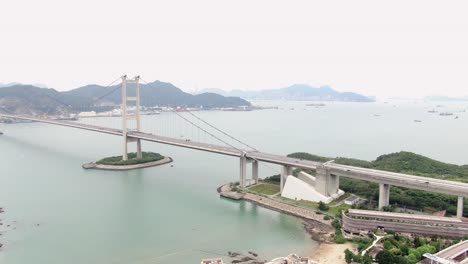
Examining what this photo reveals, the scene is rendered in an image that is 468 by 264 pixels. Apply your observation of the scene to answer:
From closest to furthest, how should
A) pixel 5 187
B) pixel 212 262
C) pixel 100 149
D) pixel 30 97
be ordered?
pixel 212 262 < pixel 5 187 < pixel 100 149 < pixel 30 97

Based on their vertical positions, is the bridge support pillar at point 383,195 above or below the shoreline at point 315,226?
above

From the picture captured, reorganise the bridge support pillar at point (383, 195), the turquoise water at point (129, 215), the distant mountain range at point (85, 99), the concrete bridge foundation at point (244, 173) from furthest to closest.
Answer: the distant mountain range at point (85, 99) < the concrete bridge foundation at point (244, 173) < the bridge support pillar at point (383, 195) < the turquoise water at point (129, 215)

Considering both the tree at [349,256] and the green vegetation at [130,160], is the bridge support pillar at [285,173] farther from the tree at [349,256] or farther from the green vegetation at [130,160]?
the green vegetation at [130,160]

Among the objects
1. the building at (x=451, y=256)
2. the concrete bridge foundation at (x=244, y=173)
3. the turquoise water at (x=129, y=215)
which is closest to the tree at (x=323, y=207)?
the turquoise water at (x=129, y=215)

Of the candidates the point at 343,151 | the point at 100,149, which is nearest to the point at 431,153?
the point at 343,151

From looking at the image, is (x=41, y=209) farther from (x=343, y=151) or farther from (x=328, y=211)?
(x=343, y=151)
